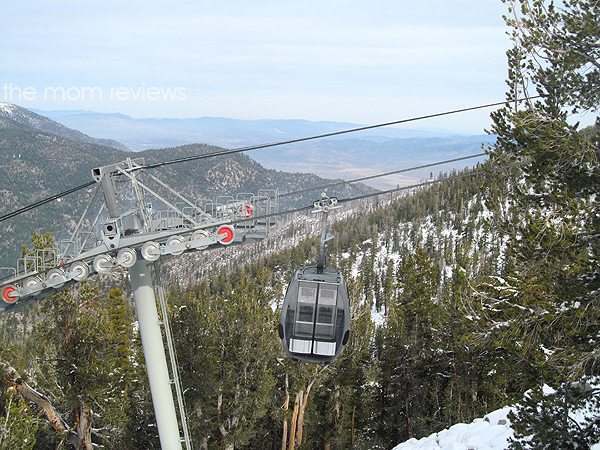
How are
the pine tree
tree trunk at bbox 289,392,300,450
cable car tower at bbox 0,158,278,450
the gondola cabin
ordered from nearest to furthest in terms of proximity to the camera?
1. the pine tree
2. the gondola cabin
3. cable car tower at bbox 0,158,278,450
4. tree trunk at bbox 289,392,300,450

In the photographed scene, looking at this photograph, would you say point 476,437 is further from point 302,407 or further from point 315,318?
point 302,407

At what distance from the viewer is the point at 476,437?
16734 mm

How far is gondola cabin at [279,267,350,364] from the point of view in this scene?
38.9ft

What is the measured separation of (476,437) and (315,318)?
980cm

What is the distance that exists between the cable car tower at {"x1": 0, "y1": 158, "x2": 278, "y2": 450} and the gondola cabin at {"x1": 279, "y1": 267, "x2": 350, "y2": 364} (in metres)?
2.37

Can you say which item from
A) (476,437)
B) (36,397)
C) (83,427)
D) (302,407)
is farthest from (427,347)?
(36,397)

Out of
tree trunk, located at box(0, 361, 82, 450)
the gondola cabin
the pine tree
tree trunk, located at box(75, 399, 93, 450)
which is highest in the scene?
the pine tree

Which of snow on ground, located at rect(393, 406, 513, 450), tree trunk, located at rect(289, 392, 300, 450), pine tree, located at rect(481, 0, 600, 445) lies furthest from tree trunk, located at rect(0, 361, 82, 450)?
pine tree, located at rect(481, 0, 600, 445)

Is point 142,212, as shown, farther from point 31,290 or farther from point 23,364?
point 23,364

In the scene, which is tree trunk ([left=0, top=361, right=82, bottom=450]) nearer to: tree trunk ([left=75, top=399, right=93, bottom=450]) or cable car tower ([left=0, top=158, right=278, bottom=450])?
tree trunk ([left=75, top=399, right=93, bottom=450])

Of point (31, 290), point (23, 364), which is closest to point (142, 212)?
point (31, 290)

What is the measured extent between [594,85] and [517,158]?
2242 mm

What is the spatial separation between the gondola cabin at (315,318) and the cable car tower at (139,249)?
2.37 meters

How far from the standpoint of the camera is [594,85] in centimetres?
995
